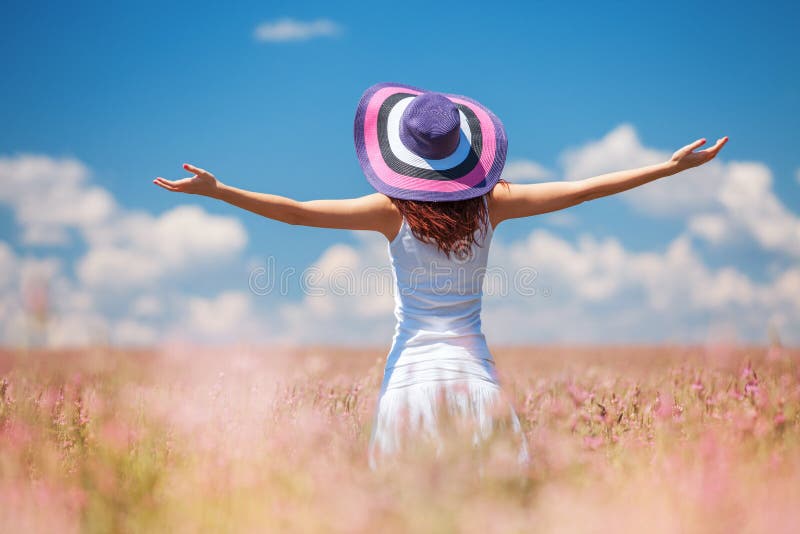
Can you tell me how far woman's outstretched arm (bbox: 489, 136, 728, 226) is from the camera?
3.56 meters

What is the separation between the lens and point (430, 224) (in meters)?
3.31

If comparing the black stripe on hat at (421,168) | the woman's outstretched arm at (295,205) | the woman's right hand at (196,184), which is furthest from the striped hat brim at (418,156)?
the woman's right hand at (196,184)

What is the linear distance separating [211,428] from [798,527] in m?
2.88

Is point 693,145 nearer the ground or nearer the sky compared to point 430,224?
nearer the sky

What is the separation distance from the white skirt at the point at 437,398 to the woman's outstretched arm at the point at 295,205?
76 centimetres

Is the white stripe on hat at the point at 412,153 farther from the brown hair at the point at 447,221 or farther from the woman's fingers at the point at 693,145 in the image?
the woman's fingers at the point at 693,145

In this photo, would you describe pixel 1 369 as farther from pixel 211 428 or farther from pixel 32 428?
pixel 211 428

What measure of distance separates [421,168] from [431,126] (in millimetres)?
229

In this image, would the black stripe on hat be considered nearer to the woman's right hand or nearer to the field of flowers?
the woman's right hand

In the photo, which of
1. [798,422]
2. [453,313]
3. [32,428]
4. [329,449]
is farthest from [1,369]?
[798,422]

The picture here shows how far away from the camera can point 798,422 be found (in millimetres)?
4184

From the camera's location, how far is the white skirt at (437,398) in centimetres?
302

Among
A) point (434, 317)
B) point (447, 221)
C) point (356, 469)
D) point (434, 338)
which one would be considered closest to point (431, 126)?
point (447, 221)

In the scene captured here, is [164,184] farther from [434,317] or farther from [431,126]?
[434,317]
